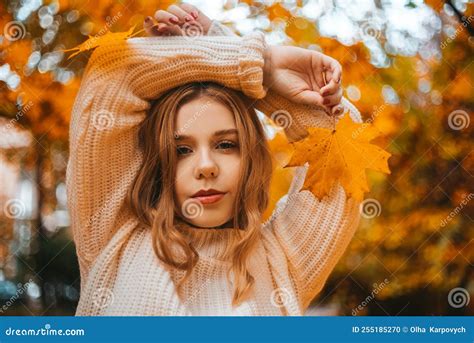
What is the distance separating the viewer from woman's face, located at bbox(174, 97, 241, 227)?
2113 mm

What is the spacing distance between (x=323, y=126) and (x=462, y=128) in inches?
24.9

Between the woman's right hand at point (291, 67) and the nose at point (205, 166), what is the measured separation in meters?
0.29

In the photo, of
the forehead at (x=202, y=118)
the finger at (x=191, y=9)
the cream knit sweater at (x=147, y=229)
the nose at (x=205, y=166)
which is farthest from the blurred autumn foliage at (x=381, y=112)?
the nose at (x=205, y=166)

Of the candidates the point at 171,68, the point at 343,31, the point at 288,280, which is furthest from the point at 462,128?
the point at 171,68

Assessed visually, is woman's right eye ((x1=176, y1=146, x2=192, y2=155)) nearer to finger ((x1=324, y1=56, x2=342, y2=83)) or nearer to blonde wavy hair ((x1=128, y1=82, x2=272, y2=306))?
blonde wavy hair ((x1=128, y1=82, x2=272, y2=306))

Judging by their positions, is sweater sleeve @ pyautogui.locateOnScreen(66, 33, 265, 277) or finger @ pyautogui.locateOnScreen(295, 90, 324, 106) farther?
finger @ pyautogui.locateOnScreen(295, 90, 324, 106)

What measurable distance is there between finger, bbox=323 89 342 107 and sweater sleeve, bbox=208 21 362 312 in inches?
1.1

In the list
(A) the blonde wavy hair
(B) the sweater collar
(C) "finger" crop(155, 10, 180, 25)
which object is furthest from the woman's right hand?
(B) the sweater collar

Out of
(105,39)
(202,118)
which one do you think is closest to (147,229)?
(202,118)

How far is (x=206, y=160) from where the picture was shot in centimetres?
210

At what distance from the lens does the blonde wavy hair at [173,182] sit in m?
2.12

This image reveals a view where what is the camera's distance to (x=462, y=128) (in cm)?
258

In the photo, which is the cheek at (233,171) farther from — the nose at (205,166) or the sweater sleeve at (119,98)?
the sweater sleeve at (119,98)

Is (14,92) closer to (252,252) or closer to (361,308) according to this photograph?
(252,252)
